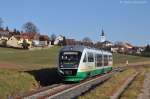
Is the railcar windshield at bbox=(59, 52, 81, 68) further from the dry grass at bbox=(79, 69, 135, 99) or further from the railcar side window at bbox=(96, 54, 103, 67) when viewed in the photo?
the railcar side window at bbox=(96, 54, 103, 67)

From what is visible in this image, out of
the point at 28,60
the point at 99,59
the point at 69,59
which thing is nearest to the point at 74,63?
the point at 69,59

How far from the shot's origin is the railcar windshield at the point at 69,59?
34.5m

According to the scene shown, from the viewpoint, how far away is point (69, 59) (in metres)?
34.9

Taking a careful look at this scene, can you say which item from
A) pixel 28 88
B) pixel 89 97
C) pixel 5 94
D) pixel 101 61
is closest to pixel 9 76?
pixel 28 88

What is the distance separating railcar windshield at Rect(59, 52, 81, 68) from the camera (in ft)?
113

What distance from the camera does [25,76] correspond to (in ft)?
107

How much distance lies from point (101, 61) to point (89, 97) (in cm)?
2571

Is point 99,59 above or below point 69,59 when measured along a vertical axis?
below

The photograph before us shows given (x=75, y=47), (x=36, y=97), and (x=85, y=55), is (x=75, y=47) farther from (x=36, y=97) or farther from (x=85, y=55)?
(x=36, y=97)

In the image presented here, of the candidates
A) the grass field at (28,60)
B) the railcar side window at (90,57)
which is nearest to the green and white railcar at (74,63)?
the railcar side window at (90,57)

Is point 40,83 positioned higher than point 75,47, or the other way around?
point 75,47

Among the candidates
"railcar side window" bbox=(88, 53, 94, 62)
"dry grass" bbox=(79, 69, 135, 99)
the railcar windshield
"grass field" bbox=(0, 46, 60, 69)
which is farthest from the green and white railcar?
"grass field" bbox=(0, 46, 60, 69)

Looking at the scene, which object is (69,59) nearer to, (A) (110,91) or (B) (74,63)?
(B) (74,63)

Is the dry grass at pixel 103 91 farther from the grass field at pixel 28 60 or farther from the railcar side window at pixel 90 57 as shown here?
the grass field at pixel 28 60
